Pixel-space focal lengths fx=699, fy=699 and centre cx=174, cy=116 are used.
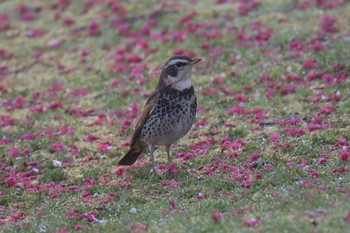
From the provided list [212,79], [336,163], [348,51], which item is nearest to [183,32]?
[212,79]

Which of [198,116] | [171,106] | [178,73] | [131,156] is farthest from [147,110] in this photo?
[198,116]

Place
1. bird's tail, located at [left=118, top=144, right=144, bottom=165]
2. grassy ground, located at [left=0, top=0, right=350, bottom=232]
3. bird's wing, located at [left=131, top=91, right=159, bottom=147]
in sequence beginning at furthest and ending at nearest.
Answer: bird's tail, located at [left=118, top=144, right=144, bottom=165], bird's wing, located at [left=131, top=91, right=159, bottom=147], grassy ground, located at [left=0, top=0, right=350, bottom=232]

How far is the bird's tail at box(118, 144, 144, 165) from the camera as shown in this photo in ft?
38.3

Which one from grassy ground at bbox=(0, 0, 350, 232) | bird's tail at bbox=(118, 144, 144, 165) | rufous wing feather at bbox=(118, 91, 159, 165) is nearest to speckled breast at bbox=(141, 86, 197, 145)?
rufous wing feather at bbox=(118, 91, 159, 165)

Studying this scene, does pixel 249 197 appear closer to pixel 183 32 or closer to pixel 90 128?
pixel 90 128

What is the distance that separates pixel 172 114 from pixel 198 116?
2749mm

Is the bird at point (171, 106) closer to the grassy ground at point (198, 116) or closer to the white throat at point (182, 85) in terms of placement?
the white throat at point (182, 85)

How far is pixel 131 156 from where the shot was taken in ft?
38.7

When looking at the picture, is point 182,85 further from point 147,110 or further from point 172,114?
point 147,110

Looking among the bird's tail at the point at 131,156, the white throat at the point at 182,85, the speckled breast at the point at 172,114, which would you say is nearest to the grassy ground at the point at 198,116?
the bird's tail at the point at 131,156

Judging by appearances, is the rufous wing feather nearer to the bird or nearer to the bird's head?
the bird

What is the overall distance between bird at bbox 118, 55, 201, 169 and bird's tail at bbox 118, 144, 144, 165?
548 mm

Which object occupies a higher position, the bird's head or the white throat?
the bird's head

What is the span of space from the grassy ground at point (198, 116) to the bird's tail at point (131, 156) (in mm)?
175
